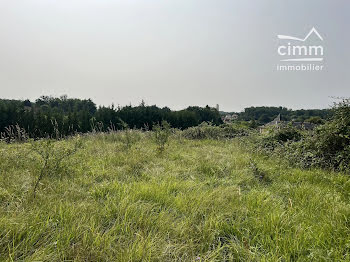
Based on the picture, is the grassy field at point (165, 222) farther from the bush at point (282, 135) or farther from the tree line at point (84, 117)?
the tree line at point (84, 117)

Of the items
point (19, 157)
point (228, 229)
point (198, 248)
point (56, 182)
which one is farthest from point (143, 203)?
point (19, 157)

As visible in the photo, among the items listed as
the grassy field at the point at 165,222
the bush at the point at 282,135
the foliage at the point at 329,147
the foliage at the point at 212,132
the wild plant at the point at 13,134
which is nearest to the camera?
the grassy field at the point at 165,222

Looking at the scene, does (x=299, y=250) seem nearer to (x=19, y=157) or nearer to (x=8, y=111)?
(x=19, y=157)

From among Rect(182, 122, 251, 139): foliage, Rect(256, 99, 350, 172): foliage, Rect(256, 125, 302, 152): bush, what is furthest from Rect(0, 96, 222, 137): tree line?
Rect(256, 99, 350, 172): foliage

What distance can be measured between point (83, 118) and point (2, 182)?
1288 inches

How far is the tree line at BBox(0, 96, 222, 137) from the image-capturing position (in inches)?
536

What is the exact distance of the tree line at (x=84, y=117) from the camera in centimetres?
1361

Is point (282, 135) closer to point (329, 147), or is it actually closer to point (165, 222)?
point (329, 147)

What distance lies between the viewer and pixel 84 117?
102 ft

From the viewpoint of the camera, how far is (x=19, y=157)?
3160 millimetres

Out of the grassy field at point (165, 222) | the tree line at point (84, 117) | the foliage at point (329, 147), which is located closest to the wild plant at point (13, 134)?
the tree line at point (84, 117)

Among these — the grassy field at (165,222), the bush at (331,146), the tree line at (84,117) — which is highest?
the tree line at (84,117)

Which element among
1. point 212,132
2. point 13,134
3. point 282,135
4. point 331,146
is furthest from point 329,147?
point 13,134

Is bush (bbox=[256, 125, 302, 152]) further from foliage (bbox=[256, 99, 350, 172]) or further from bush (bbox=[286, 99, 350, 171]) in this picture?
bush (bbox=[286, 99, 350, 171])
